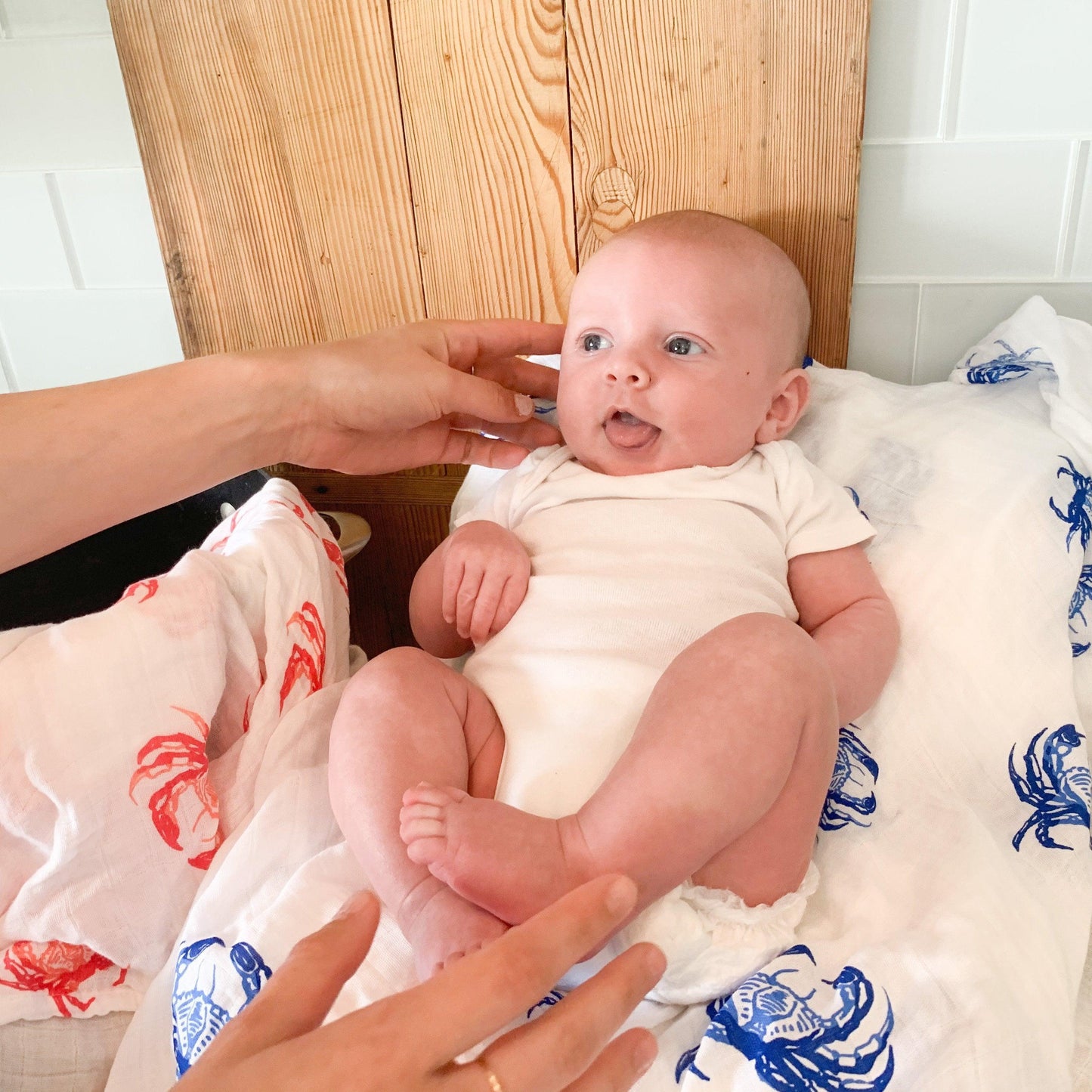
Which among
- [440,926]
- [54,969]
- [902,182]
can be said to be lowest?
[54,969]

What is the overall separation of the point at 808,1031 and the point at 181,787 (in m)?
0.48

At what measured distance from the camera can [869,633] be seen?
78cm

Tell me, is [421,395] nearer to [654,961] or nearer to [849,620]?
[849,620]

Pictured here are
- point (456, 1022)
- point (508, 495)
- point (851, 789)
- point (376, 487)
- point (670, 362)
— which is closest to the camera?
point (456, 1022)

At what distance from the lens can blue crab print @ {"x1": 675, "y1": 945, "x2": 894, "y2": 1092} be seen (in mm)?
537

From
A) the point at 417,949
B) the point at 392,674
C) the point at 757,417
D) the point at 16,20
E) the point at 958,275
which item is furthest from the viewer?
the point at 16,20

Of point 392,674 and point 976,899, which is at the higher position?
point 392,674

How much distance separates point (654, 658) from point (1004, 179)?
66 centimetres

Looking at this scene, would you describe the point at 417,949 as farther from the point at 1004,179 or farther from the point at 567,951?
the point at 1004,179

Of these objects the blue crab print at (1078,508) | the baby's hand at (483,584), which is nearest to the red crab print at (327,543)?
the baby's hand at (483,584)

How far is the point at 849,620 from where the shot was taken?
795 millimetres

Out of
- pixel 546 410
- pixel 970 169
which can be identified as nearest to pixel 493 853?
pixel 546 410

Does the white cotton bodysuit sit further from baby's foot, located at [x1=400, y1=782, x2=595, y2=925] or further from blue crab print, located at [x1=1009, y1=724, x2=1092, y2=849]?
blue crab print, located at [x1=1009, y1=724, x2=1092, y2=849]

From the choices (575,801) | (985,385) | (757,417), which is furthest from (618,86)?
(575,801)
